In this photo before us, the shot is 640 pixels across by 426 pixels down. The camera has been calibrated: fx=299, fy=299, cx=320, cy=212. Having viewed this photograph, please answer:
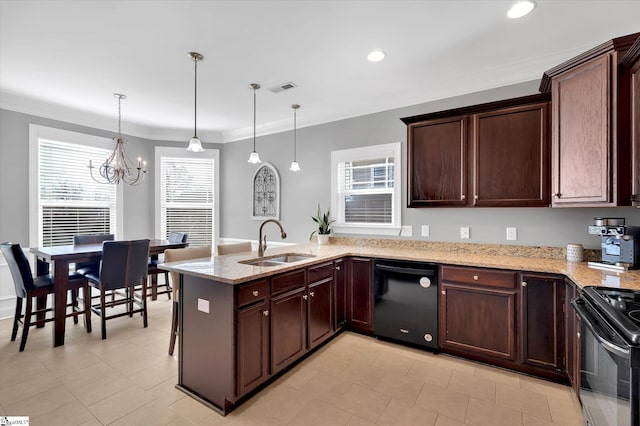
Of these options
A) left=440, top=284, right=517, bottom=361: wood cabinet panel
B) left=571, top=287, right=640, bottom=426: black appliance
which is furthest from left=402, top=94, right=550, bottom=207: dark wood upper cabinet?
left=571, top=287, right=640, bottom=426: black appliance

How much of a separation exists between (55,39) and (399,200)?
356cm

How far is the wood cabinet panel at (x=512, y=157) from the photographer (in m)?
2.56

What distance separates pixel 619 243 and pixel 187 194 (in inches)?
220

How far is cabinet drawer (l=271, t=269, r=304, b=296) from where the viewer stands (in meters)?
2.28

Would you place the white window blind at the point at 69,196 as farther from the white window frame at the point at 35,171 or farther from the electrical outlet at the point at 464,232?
the electrical outlet at the point at 464,232

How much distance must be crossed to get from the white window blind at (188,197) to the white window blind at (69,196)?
776mm

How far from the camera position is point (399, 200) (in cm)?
360

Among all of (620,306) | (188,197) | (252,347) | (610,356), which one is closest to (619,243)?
(620,306)

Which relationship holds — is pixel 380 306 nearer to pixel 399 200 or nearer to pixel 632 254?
pixel 399 200

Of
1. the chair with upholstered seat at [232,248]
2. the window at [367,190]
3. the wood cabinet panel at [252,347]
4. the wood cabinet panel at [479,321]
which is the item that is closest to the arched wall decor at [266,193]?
the window at [367,190]

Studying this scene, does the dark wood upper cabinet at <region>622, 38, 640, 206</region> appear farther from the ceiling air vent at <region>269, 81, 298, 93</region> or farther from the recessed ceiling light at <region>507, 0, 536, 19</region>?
A: the ceiling air vent at <region>269, 81, 298, 93</region>

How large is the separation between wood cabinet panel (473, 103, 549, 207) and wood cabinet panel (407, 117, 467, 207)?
0.42 ft

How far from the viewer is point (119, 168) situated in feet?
13.5

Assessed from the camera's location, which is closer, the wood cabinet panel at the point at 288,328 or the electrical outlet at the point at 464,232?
the wood cabinet panel at the point at 288,328
